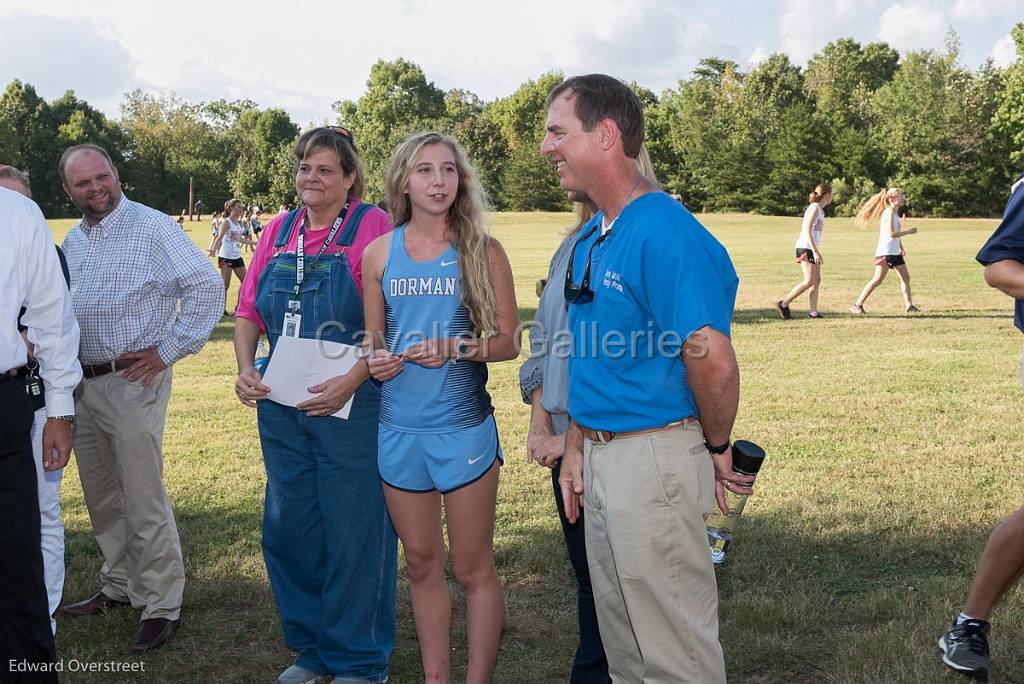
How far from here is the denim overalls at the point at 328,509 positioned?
13.0ft

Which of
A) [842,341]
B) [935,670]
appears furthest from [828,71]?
[935,670]

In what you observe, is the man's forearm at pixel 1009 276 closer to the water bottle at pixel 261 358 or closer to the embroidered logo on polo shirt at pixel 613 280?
the embroidered logo on polo shirt at pixel 613 280

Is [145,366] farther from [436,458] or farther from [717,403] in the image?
[717,403]

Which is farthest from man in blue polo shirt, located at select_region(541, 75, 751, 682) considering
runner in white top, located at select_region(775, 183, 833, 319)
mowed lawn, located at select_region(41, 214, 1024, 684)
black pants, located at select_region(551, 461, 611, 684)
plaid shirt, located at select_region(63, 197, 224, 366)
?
runner in white top, located at select_region(775, 183, 833, 319)

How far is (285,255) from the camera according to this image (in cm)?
403

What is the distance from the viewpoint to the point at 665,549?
2.70 metres

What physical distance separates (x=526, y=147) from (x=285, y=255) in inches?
3090

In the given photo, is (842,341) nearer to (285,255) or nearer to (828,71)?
(285,255)

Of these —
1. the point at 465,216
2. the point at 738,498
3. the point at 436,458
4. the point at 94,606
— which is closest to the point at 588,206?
the point at 465,216

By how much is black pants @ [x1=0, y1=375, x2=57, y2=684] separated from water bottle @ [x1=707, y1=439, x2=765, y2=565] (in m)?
2.20

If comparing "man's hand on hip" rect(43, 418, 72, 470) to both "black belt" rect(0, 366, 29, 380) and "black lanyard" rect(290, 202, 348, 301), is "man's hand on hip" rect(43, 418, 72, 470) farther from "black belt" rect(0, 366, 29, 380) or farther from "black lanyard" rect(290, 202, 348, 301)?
"black lanyard" rect(290, 202, 348, 301)

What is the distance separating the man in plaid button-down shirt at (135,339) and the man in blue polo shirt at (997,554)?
→ 3.35 metres

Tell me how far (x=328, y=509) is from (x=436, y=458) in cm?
71

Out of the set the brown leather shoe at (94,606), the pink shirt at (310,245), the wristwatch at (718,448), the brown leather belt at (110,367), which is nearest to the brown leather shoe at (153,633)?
the brown leather shoe at (94,606)
